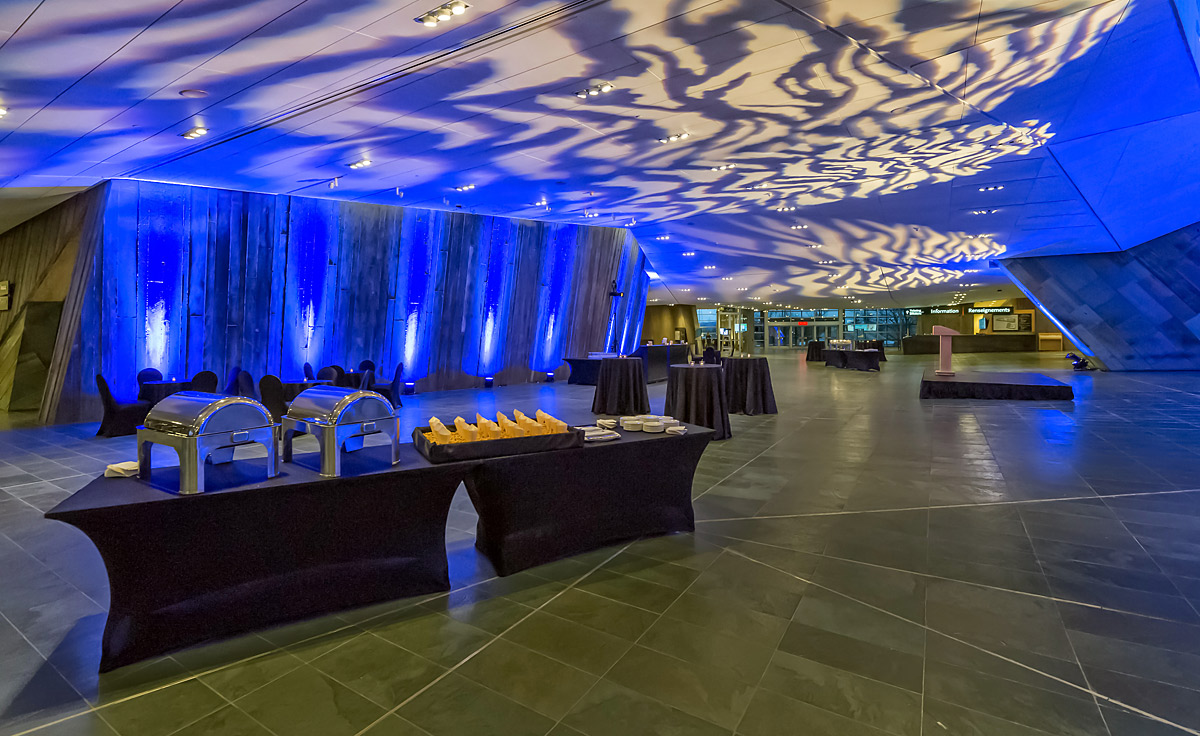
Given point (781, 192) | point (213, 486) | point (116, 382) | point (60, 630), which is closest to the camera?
point (213, 486)

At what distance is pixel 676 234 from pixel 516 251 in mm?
4519

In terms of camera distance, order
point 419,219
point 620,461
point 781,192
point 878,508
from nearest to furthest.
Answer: point 620,461
point 878,508
point 781,192
point 419,219

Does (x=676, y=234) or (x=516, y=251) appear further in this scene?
(x=676, y=234)

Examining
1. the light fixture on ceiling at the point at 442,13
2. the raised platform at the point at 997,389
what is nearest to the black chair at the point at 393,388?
the light fixture on ceiling at the point at 442,13

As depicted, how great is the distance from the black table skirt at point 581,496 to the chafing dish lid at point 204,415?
989mm

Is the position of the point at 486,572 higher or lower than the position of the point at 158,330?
lower

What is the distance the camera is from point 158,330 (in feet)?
30.9

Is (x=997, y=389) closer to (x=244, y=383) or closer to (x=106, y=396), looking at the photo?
(x=244, y=383)

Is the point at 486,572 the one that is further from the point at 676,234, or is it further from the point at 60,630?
the point at 676,234

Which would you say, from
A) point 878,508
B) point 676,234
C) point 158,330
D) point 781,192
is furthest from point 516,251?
point 878,508

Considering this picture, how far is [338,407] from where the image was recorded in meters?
2.66

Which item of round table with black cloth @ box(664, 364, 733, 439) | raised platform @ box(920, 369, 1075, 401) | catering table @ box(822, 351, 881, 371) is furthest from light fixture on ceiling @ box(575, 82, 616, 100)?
Result: catering table @ box(822, 351, 881, 371)

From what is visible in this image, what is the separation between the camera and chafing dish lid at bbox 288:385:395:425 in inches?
104

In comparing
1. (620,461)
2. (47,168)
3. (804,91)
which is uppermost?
(804,91)
